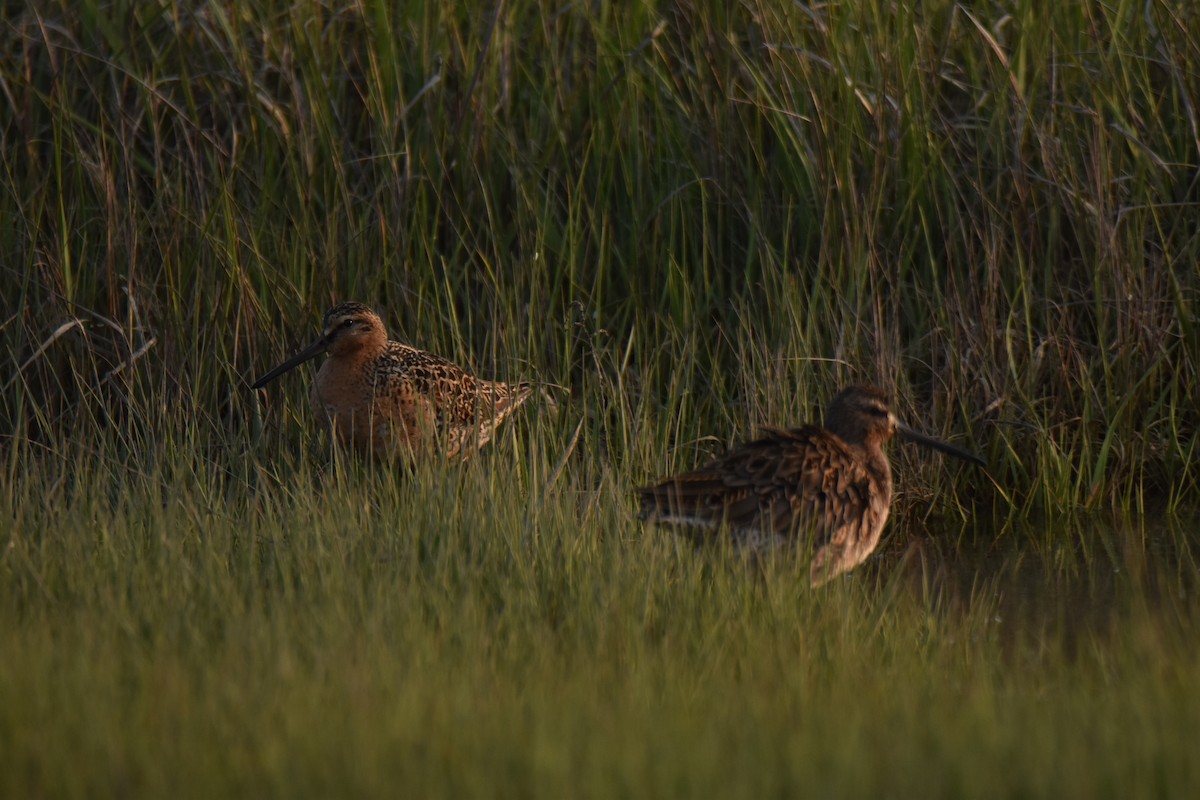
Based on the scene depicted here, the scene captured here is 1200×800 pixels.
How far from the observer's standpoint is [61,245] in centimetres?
663

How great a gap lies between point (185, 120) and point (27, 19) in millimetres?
1015

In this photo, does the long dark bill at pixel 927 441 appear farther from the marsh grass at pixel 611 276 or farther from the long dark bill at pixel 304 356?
the long dark bill at pixel 304 356

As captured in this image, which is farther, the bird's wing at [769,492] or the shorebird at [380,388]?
the shorebird at [380,388]

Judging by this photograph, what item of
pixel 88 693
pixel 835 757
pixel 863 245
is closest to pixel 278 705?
pixel 88 693

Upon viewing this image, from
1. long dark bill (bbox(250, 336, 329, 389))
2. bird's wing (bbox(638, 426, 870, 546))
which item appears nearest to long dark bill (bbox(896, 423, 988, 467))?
bird's wing (bbox(638, 426, 870, 546))

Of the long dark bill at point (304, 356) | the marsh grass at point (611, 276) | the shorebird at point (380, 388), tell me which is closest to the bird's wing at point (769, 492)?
the marsh grass at point (611, 276)

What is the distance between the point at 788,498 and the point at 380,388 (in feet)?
6.31

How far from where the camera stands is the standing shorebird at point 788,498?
16.5 ft

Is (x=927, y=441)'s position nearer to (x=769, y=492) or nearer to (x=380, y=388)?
(x=769, y=492)

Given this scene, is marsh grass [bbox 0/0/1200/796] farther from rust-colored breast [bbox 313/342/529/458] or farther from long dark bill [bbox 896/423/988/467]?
long dark bill [bbox 896/423/988/467]

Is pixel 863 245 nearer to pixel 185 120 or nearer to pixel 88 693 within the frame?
pixel 185 120

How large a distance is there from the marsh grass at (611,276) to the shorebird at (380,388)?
0.14m

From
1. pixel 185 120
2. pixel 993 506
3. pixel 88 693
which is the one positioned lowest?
pixel 993 506

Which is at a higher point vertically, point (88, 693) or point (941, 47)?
point (941, 47)
